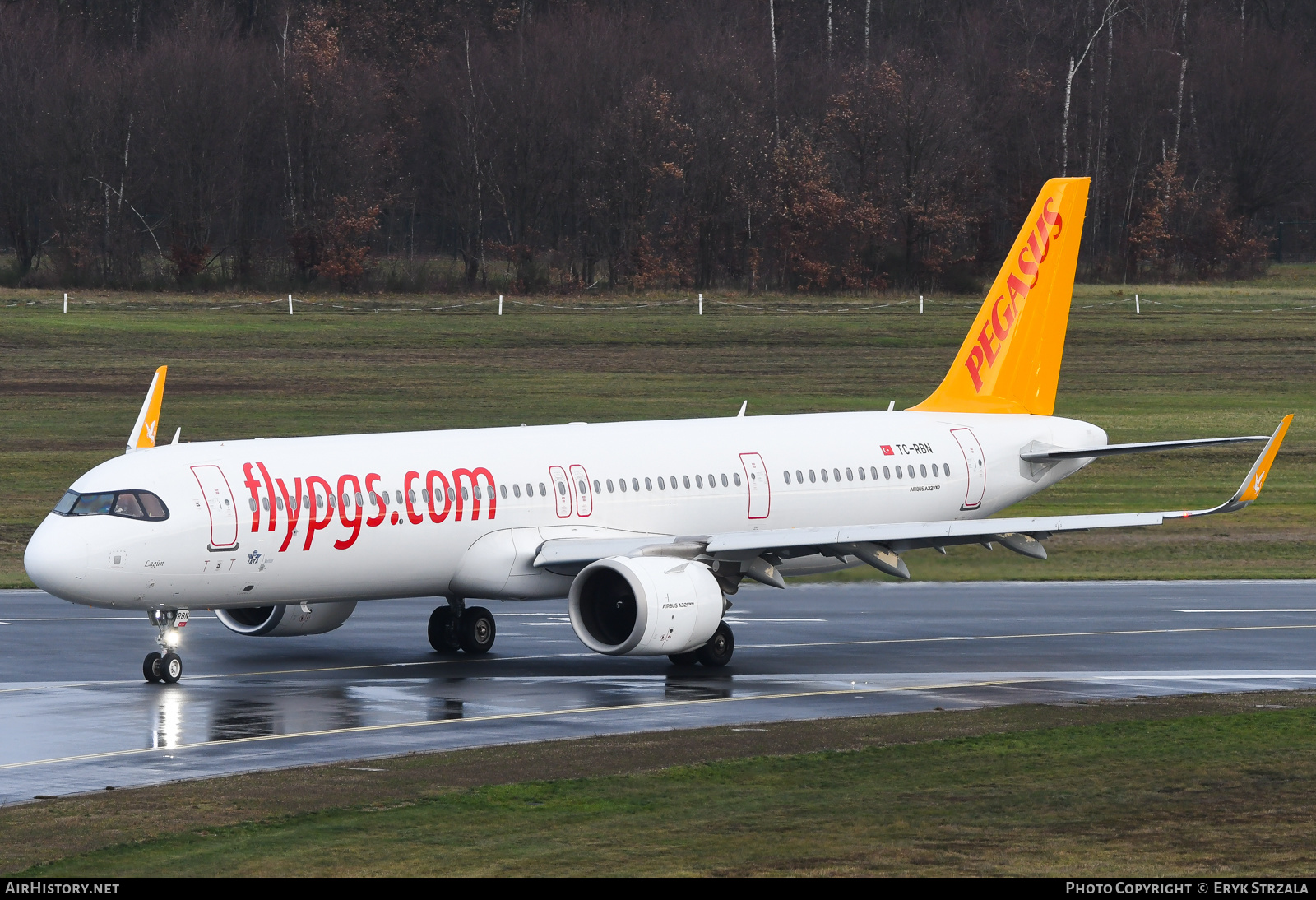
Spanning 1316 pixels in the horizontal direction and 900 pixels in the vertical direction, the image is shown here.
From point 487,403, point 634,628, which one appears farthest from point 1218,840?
point 487,403

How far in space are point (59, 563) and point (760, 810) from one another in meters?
12.2

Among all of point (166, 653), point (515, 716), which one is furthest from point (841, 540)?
point (166, 653)

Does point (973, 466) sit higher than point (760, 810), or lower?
higher

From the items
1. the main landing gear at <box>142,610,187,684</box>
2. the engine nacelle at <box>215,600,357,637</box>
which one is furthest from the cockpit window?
the engine nacelle at <box>215,600,357,637</box>

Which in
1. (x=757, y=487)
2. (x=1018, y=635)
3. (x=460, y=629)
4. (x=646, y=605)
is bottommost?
(x=1018, y=635)

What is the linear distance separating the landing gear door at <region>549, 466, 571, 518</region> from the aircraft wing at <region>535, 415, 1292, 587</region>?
58cm

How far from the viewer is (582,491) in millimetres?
33031

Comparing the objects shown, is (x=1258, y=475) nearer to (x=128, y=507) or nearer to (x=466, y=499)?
(x=466, y=499)

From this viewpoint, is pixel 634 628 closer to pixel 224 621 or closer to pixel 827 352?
pixel 224 621

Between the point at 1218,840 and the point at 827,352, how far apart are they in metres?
64.2

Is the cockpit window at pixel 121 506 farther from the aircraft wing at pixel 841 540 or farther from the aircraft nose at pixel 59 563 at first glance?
the aircraft wing at pixel 841 540

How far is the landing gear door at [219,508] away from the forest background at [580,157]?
73841mm

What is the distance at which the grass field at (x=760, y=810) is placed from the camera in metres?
17.6

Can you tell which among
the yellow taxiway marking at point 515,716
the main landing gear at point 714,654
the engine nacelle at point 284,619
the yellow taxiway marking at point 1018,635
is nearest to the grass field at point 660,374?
the yellow taxiway marking at point 1018,635
